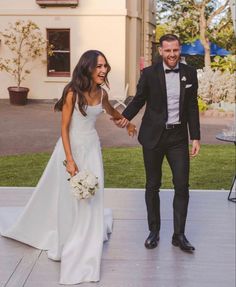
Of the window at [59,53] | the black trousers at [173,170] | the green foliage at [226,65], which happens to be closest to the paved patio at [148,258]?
the black trousers at [173,170]

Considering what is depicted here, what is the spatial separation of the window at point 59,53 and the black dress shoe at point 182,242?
1523 centimetres

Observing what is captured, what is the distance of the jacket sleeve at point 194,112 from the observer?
4.82m

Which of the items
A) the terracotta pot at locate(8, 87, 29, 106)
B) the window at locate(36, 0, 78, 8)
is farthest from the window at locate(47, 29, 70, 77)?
the terracotta pot at locate(8, 87, 29, 106)

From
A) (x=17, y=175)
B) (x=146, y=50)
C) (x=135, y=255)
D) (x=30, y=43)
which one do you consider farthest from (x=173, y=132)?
(x=146, y=50)

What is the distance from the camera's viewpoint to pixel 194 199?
6883 mm

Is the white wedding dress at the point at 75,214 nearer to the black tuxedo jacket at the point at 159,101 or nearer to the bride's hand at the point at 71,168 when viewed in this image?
the bride's hand at the point at 71,168

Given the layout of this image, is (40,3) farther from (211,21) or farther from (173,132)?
(173,132)

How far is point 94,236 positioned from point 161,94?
1.38 metres

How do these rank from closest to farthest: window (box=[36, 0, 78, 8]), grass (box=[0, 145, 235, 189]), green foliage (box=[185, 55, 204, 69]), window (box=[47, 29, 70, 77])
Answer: grass (box=[0, 145, 235, 189])
window (box=[36, 0, 78, 8])
window (box=[47, 29, 70, 77])
green foliage (box=[185, 55, 204, 69])

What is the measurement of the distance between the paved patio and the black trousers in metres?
0.30

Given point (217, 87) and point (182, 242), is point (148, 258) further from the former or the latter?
point (217, 87)

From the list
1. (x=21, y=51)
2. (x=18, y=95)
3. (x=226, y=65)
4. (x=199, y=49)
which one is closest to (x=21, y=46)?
(x=21, y=51)

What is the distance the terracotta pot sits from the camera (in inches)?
733

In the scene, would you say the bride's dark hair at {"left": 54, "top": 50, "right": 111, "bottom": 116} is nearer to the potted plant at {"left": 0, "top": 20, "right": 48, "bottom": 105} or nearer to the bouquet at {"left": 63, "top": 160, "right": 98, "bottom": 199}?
the bouquet at {"left": 63, "top": 160, "right": 98, "bottom": 199}
